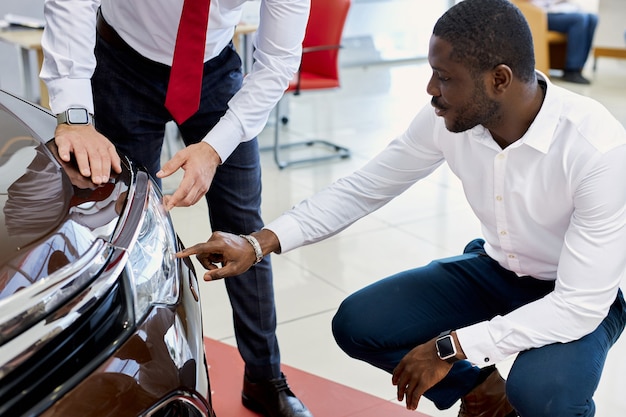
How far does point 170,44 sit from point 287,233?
1.67 feet

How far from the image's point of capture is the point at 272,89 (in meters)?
1.91

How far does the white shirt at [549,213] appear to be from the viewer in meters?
1.61

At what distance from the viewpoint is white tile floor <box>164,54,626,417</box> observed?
8.15 ft

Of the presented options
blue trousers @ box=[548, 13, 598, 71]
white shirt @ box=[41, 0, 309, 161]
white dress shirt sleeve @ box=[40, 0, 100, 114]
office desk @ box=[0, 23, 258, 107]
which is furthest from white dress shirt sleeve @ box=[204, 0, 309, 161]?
blue trousers @ box=[548, 13, 598, 71]

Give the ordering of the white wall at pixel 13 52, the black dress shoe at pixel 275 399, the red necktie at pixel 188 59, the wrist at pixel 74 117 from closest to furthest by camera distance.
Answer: the wrist at pixel 74 117 → the red necktie at pixel 188 59 → the black dress shoe at pixel 275 399 → the white wall at pixel 13 52

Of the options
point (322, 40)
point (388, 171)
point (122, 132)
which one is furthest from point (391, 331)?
point (322, 40)

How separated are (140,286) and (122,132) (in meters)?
0.78

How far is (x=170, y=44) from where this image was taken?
6.21 feet

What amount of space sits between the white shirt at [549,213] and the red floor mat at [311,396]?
546 millimetres

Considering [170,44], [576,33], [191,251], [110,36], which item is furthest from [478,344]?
[576,33]

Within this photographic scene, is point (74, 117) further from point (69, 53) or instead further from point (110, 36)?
point (110, 36)

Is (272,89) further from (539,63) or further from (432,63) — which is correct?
(539,63)

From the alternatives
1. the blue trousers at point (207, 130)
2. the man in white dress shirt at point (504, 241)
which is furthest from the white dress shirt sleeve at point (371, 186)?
the blue trousers at point (207, 130)

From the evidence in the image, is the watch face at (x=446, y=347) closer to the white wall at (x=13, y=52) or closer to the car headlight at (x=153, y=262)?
the car headlight at (x=153, y=262)
